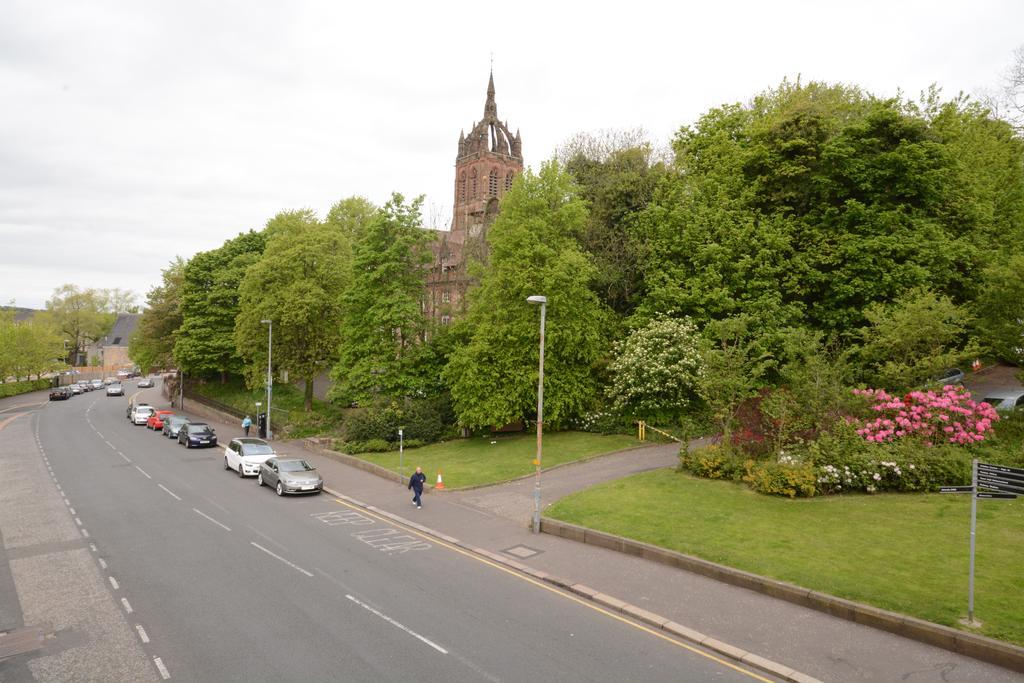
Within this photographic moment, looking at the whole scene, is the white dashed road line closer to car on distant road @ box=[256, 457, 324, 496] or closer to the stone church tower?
car on distant road @ box=[256, 457, 324, 496]

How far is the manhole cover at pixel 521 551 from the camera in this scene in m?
15.1

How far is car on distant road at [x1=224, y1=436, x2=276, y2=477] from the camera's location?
25578mm

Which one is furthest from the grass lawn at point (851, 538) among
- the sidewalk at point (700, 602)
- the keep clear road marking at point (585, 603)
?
the keep clear road marking at point (585, 603)

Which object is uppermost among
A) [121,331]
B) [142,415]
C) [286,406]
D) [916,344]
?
[121,331]

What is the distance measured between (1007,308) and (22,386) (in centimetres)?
9504

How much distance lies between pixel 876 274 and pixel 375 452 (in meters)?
25.6

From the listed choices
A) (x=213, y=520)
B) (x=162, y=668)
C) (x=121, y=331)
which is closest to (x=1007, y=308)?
(x=162, y=668)

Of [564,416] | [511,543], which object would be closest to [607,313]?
[564,416]

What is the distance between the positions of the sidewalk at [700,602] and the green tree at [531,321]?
758cm

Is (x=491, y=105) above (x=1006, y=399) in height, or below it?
above

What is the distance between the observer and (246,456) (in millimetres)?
25906

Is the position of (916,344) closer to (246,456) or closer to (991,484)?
(991,484)

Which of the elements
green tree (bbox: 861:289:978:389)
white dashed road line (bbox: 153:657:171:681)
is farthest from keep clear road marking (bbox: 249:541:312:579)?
green tree (bbox: 861:289:978:389)

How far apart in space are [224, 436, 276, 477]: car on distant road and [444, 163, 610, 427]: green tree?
9.29m
